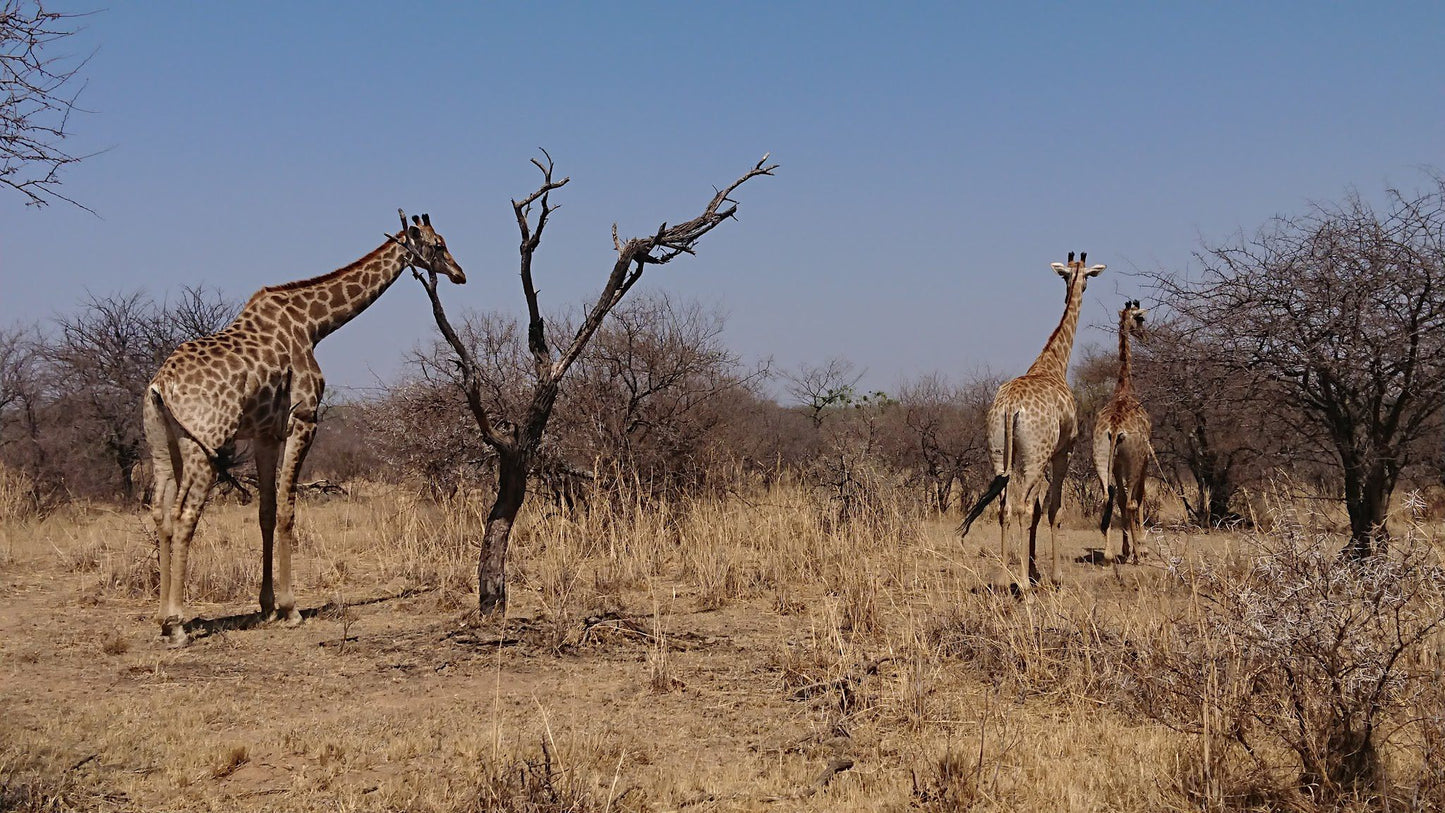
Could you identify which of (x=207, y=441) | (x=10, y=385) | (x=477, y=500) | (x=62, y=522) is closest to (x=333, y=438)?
(x=10, y=385)

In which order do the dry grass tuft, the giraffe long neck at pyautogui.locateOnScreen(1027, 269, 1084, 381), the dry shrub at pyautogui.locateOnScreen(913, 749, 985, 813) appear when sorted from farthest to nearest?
1. the giraffe long neck at pyautogui.locateOnScreen(1027, 269, 1084, 381)
2. the dry grass tuft
3. the dry shrub at pyautogui.locateOnScreen(913, 749, 985, 813)

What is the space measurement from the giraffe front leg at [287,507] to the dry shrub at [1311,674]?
6.34 metres

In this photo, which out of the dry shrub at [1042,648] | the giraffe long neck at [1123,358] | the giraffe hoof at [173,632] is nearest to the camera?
the dry shrub at [1042,648]

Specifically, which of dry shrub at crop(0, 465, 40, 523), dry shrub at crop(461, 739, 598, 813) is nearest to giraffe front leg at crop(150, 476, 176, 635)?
dry shrub at crop(461, 739, 598, 813)

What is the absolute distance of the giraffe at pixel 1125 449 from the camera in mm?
11266

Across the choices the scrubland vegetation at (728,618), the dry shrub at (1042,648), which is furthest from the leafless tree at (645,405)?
the dry shrub at (1042,648)

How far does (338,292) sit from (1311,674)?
7564 millimetres

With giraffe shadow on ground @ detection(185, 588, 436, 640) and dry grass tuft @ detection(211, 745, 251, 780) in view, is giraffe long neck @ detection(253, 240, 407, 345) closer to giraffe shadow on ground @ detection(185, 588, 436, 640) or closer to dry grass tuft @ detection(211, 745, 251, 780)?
giraffe shadow on ground @ detection(185, 588, 436, 640)

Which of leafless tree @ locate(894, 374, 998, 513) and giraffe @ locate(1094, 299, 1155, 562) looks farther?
leafless tree @ locate(894, 374, 998, 513)

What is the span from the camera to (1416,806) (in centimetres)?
402

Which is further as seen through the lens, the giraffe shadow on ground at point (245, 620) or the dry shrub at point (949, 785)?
the giraffe shadow on ground at point (245, 620)

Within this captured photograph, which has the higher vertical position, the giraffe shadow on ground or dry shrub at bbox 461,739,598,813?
the giraffe shadow on ground

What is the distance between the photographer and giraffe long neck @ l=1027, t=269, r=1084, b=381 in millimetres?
10617

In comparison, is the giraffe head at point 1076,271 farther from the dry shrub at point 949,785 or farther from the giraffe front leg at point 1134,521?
the dry shrub at point 949,785
